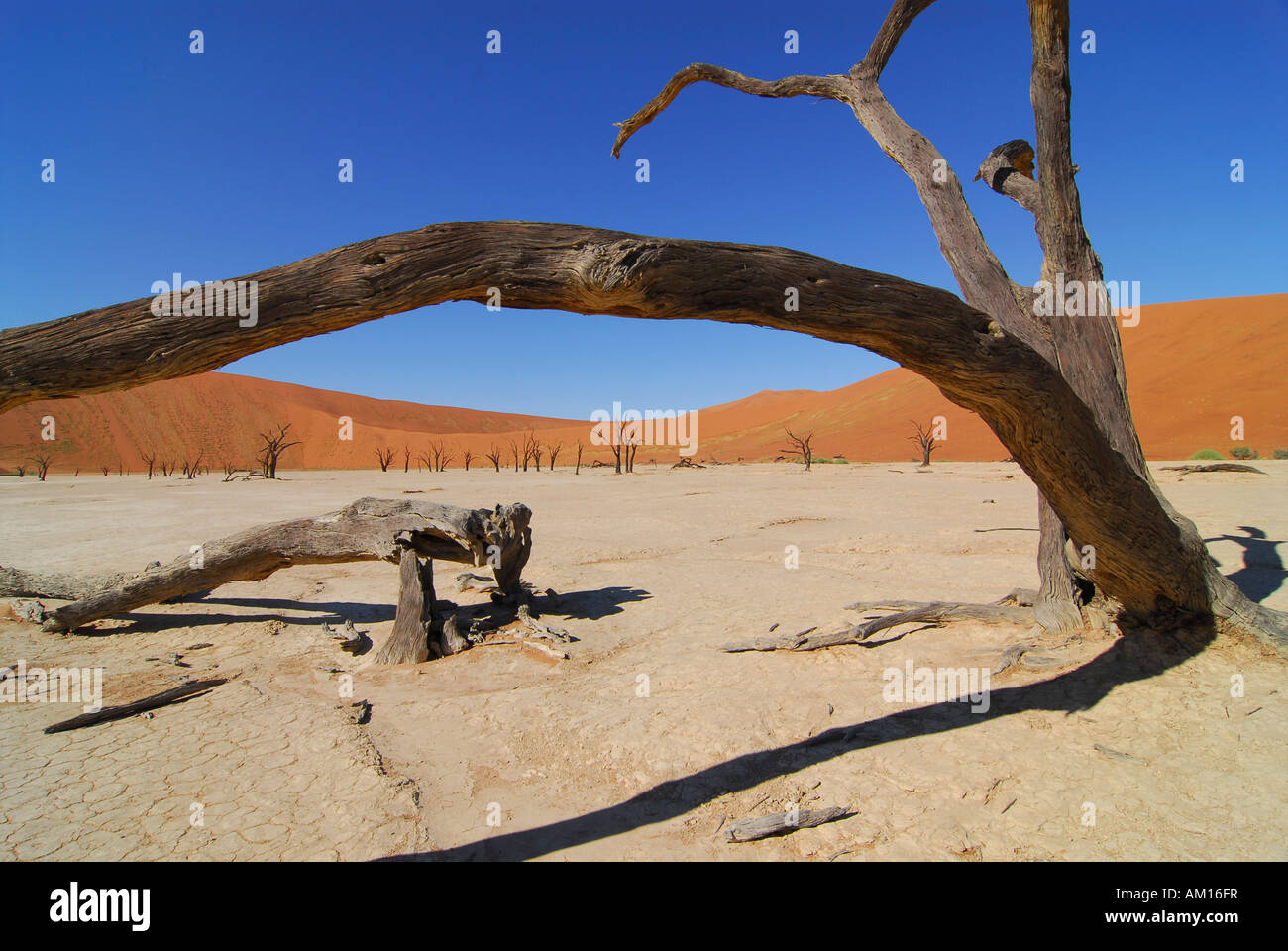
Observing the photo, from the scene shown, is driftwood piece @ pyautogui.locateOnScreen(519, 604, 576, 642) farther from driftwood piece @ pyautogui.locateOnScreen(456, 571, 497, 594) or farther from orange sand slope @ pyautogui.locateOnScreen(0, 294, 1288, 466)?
orange sand slope @ pyautogui.locateOnScreen(0, 294, 1288, 466)

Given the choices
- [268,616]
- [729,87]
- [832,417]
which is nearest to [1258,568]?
[729,87]

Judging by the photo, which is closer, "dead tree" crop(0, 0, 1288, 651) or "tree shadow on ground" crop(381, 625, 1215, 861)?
"dead tree" crop(0, 0, 1288, 651)

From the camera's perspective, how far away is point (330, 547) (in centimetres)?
597

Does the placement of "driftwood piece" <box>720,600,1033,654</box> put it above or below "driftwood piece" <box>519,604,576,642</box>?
above

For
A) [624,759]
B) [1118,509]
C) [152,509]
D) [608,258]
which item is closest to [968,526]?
[1118,509]

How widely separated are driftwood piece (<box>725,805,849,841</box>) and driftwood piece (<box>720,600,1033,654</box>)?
7.17ft

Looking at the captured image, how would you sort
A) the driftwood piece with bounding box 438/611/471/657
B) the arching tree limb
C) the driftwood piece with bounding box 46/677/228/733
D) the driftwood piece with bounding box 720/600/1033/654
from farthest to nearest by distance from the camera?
the driftwood piece with bounding box 438/611/471/657, the driftwood piece with bounding box 720/600/1033/654, the driftwood piece with bounding box 46/677/228/733, the arching tree limb

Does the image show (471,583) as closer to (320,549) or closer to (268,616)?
(320,549)

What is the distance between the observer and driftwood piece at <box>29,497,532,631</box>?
228 inches

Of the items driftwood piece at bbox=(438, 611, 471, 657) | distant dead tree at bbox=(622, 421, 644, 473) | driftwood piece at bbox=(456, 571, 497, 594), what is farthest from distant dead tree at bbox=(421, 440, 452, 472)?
driftwood piece at bbox=(438, 611, 471, 657)

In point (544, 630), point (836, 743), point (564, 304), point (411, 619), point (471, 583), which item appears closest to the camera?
point (564, 304)

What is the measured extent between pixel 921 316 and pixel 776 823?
86.3 inches

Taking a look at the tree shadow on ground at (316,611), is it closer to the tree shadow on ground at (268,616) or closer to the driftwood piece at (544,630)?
the tree shadow on ground at (268,616)
